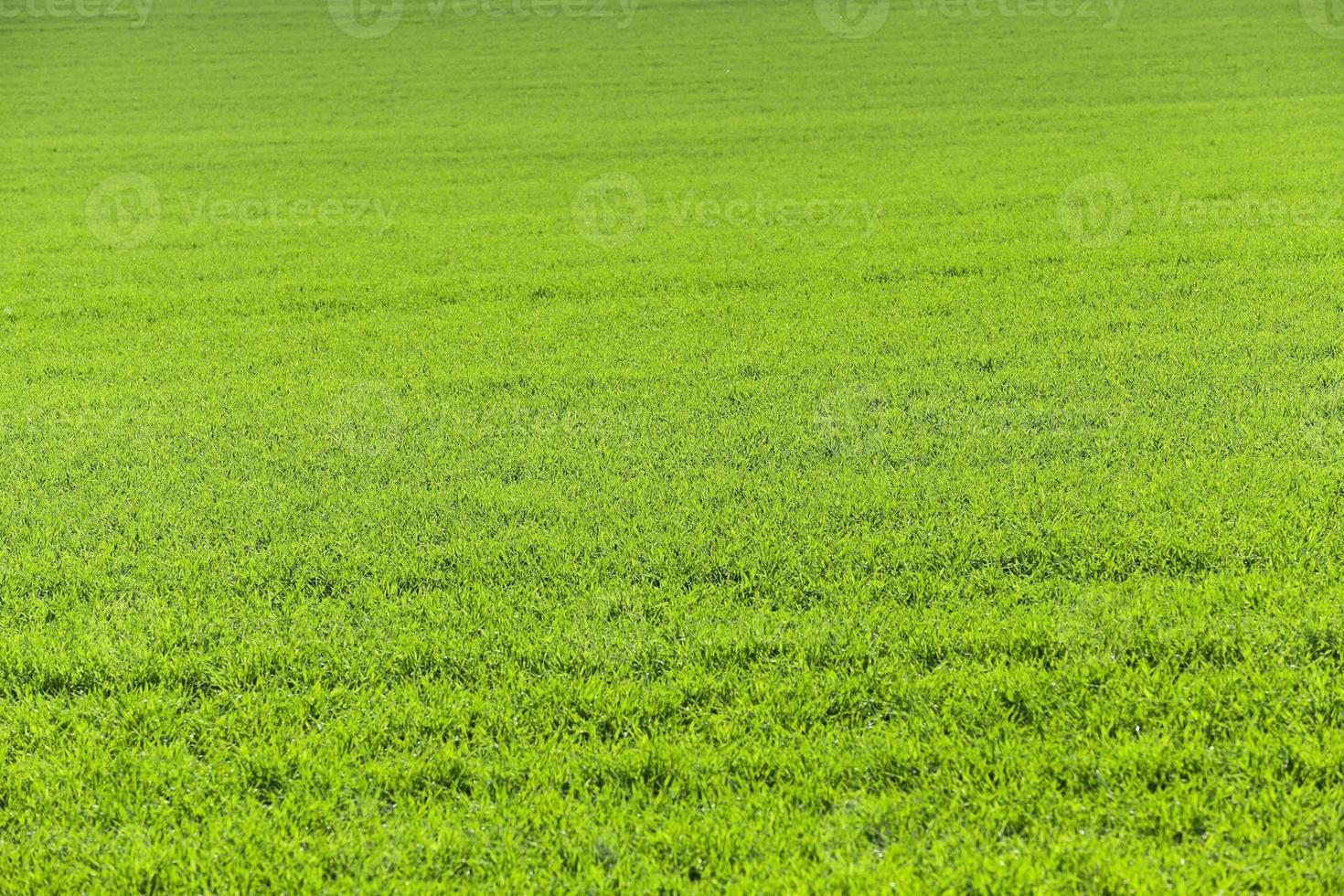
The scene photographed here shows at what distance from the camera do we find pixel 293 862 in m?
3.34

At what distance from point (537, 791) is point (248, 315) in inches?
299

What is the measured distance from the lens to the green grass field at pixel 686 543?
3438 mm

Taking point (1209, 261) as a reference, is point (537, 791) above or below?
below

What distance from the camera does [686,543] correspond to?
524 cm

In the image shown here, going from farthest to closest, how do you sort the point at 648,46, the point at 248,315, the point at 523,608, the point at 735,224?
the point at 648,46 < the point at 735,224 < the point at 248,315 < the point at 523,608

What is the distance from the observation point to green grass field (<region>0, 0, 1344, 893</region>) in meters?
3.44

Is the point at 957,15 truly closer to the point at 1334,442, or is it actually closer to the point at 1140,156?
the point at 1140,156

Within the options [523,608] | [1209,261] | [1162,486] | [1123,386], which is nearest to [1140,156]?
[1209,261]

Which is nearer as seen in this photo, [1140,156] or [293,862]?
[293,862]

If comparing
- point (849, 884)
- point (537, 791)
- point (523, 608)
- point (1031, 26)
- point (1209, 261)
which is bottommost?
point (849, 884)

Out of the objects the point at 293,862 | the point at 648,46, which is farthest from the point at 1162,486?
the point at 648,46

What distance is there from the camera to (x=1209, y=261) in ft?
32.6

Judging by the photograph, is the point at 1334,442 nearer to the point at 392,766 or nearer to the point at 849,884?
the point at 849,884

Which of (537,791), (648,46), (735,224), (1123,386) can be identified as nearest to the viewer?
(537,791)
